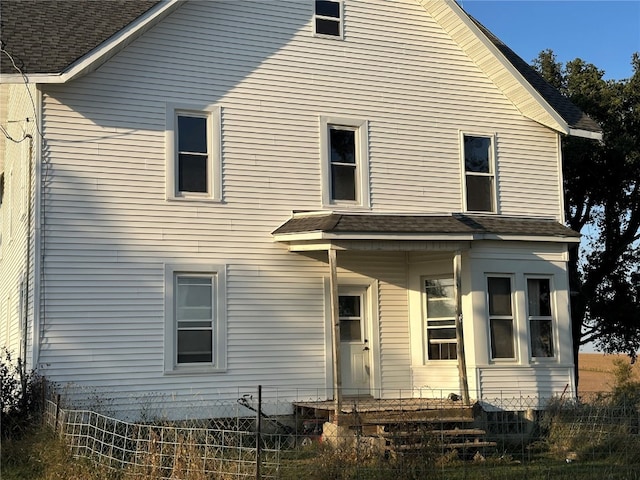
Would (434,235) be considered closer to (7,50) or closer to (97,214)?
(97,214)

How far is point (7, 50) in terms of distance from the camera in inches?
548

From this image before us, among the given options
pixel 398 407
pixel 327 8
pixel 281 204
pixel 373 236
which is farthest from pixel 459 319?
pixel 327 8

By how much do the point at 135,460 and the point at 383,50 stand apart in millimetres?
10184

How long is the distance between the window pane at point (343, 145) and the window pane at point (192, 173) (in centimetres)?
260

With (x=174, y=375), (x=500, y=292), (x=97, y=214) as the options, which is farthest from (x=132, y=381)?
(x=500, y=292)

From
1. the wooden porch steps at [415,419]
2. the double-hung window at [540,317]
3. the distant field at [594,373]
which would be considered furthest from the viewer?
the distant field at [594,373]

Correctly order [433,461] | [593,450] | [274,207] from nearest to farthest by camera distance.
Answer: [433,461] < [593,450] < [274,207]

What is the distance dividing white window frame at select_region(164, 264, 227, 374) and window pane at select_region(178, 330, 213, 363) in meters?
0.08

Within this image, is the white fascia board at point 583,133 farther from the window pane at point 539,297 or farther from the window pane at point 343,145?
the window pane at point 343,145

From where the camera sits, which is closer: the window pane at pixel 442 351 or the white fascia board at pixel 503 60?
the window pane at pixel 442 351

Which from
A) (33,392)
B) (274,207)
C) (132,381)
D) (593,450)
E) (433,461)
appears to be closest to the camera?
(433,461)

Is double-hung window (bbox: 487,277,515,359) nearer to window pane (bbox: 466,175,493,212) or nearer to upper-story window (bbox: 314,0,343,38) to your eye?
window pane (bbox: 466,175,493,212)

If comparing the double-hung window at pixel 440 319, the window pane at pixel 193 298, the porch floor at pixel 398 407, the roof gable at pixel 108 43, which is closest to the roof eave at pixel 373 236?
the double-hung window at pixel 440 319

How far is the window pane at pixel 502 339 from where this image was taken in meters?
16.4
